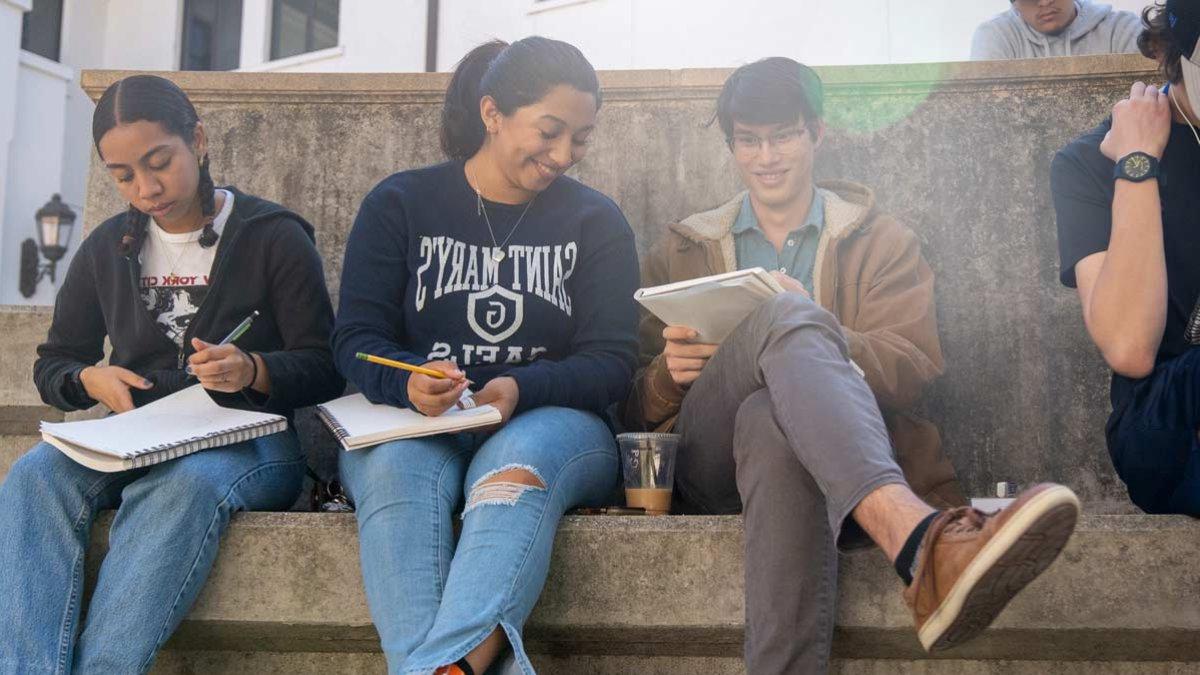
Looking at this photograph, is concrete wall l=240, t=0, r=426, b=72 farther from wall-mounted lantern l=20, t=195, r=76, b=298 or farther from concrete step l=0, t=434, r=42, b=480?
concrete step l=0, t=434, r=42, b=480

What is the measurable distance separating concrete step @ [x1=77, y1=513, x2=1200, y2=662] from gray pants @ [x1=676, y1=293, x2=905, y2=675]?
23cm

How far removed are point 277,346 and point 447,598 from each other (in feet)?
3.99

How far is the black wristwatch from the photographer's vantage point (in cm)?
257

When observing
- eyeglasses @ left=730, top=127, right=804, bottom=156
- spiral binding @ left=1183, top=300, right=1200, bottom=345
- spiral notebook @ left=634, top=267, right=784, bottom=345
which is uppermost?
eyeglasses @ left=730, top=127, right=804, bottom=156

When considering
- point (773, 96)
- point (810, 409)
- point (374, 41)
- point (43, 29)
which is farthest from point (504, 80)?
point (43, 29)

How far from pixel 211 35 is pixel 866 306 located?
14.4 metres

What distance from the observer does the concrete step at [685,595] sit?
98.6 inches

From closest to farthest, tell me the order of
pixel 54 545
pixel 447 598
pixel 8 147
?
1. pixel 447 598
2. pixel 54 545
3. pixel 8 147

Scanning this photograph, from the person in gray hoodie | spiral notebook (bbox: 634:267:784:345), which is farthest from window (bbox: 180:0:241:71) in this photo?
spiral notebook (bbox: 634:267:784:345)

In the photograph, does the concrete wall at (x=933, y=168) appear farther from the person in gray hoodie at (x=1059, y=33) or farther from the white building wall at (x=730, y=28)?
the white building wall at (x=730, y=28)

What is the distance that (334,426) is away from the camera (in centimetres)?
276

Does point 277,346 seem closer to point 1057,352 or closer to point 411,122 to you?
point 411,122

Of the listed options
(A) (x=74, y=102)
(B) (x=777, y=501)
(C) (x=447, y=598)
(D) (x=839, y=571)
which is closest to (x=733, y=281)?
(B) (x=777, y=501)

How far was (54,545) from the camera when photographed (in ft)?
8.69
